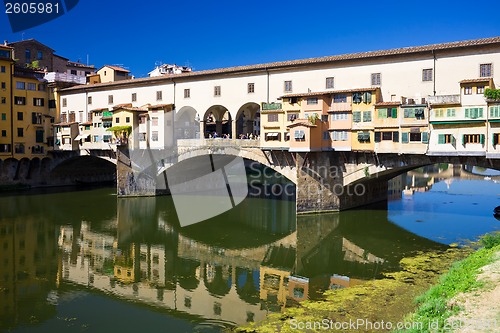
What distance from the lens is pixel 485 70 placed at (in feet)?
89.7

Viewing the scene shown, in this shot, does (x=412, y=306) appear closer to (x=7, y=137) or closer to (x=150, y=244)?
(x=150, y=244)

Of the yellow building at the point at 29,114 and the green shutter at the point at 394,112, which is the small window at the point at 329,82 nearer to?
the green shutter at the point at 394,112

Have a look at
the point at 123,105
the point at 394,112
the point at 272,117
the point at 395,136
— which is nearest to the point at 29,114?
the point at 123,105

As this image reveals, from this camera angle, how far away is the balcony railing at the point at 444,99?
87.6 feet

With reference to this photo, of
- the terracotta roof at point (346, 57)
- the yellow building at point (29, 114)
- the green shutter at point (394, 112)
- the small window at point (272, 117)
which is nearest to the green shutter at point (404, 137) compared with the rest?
the green shutter at point (394, 112)

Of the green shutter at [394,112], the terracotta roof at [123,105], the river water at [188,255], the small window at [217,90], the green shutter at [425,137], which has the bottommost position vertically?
the river water at [188,255]

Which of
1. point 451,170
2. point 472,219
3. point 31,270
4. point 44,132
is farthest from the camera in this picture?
point 451,170

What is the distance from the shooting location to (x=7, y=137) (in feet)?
163

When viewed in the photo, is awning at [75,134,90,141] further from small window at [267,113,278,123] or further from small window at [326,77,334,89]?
small window at [326,77,334,89]

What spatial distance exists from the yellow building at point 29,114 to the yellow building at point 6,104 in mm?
469

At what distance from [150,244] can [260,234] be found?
7199 millimetres

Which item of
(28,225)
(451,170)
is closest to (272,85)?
(28,225)

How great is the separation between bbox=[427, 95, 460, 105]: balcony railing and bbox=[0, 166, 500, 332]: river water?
26.3 ft

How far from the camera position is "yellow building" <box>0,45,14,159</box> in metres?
49.1
